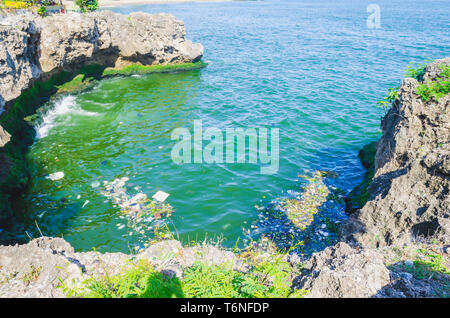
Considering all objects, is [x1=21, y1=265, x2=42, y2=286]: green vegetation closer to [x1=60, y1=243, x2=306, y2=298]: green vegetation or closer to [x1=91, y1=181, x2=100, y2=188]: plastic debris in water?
[x1=60, y1=243, x2=306, y2=298]: green vegetation

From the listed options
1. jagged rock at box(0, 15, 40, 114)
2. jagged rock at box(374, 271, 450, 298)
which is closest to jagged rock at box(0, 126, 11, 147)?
jagged rock at box(0, 15, 40, 114)

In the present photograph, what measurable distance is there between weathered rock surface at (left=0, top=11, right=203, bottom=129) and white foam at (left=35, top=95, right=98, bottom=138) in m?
→ 2.41

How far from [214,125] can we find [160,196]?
26.5 feet

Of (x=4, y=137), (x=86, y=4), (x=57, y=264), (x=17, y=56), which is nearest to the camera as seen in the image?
(x=57, y=264)

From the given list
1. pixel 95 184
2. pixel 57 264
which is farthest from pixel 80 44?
pixel 57 264

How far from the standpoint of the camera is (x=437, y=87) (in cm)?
1053

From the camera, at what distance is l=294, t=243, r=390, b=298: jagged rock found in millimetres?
5355

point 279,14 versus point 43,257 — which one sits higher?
point 279,14

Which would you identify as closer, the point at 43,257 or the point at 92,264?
the point at 43,257

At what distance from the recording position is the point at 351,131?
762 inches

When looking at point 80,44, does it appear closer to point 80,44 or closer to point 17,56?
point 80,44
